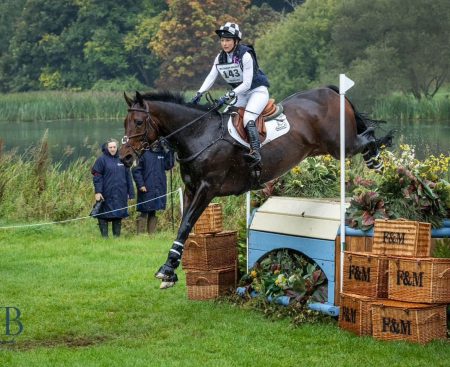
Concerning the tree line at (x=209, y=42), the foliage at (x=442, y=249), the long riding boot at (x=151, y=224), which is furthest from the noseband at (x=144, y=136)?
the tree line at (x=209, y=42)

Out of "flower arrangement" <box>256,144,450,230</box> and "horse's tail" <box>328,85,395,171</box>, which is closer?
"flower arrangement" <box>256,144,450,230</box>

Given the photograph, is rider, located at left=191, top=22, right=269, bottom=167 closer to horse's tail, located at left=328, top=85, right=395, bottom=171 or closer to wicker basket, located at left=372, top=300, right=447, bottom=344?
horse's tail, located at left=328, top=85, right=395, bottom=171

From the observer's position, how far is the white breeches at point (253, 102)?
8.63 m

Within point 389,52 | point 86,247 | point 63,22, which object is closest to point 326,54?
point 389,52

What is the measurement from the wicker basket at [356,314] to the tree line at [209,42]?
1286 inches

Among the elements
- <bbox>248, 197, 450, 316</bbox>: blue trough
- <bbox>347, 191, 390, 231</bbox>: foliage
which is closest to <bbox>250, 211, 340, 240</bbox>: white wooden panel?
<bbox>248, 197, 450, 316</bbox>: blue trough

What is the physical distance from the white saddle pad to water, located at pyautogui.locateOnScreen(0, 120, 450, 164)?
16669mm

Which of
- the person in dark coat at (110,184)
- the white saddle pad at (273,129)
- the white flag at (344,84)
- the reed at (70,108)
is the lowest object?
the person in dark coat at (110,184)

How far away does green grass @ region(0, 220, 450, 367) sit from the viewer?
7.01 metres

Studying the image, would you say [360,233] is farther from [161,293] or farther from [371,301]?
[161,293]

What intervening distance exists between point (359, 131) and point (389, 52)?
32.0m

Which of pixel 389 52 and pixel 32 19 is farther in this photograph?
pixel 32 19

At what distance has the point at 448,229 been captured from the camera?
7785mm

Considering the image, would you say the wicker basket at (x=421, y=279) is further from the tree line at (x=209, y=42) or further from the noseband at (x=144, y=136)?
the tree line at (x=209, y=42)
